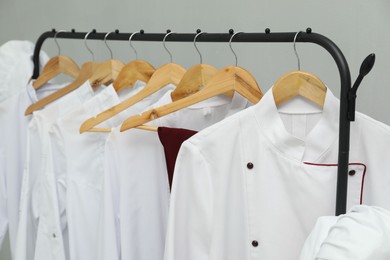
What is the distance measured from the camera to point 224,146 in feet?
3.82

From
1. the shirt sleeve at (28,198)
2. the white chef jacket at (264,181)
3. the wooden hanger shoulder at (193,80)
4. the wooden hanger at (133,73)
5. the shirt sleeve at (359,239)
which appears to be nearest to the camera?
the shirt sleeve at (359,239)

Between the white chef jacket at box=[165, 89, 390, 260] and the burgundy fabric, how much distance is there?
0.26 ft

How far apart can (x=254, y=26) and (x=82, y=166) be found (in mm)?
698

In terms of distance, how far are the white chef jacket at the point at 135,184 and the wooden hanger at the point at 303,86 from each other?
0.25 m

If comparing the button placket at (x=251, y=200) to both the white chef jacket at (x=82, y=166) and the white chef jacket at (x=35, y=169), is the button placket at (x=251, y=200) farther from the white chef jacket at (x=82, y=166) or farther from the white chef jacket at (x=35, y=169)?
the white chef jacket at (x=35, y=169)

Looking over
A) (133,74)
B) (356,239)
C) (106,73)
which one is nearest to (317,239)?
(356,239)

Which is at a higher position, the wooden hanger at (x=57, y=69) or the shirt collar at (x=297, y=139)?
the wooden hanger at (x=57, y=69)

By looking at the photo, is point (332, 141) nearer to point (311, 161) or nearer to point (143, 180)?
point (311, 161)

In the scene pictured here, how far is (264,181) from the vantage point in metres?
1.14

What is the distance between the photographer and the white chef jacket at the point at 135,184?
139 centimetres

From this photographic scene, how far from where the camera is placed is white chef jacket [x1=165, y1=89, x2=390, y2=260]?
1.09 m

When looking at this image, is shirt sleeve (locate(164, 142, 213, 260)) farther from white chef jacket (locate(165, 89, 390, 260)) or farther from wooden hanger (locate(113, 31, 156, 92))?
wooden hanger (locate(113, 31, 156, 92))

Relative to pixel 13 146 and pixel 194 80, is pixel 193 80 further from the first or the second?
pixel 13 146

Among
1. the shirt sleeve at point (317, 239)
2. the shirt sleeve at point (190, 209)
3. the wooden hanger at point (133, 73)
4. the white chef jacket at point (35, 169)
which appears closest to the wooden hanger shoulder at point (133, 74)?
the wooden hanger at point (133, 73)
